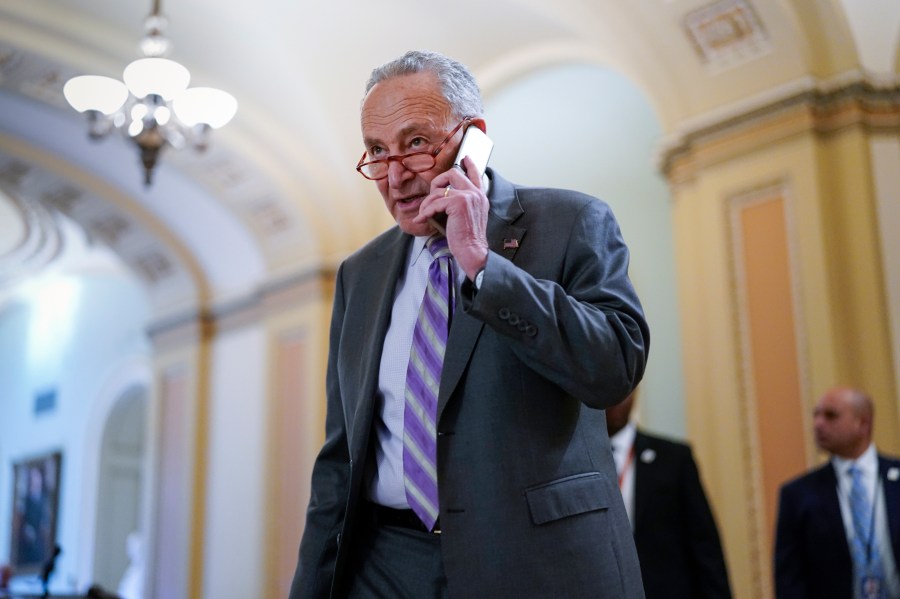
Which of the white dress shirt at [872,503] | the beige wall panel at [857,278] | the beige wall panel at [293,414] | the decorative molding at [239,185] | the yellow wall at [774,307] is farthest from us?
the beige wall panel at [293,414]

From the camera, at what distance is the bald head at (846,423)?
4.97 m

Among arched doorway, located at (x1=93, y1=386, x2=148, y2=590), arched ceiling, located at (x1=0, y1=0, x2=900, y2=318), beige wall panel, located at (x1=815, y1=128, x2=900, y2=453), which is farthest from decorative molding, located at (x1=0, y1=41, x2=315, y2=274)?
arched doorway, located at (x1=93, y1=386, x2=148, y2=590)

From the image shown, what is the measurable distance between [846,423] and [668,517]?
43.1 inches

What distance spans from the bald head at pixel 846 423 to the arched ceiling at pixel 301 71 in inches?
99.1

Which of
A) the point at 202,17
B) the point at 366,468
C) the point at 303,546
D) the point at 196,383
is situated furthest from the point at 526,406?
the point at 196,383

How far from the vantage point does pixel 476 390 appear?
1.89 metres

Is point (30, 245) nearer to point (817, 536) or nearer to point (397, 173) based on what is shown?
point (817, 536)

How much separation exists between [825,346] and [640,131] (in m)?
2.83

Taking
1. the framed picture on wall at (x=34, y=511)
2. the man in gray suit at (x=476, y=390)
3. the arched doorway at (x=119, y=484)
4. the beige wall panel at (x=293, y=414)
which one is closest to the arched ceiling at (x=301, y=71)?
the beige wall panel at (x=293, y=414)

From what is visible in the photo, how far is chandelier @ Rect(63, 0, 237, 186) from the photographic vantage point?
7.41 m

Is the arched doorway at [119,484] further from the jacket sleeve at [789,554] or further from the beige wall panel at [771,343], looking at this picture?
the jacket sleeve at [789,554]

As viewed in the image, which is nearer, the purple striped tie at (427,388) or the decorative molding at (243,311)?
the purple striped tie at (427,388)

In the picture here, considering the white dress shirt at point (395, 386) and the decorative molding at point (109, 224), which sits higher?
the decorative molding at point (109, 224)

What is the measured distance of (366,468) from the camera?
6.79 ft
